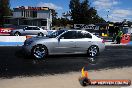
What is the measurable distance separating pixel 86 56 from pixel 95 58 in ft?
1.81

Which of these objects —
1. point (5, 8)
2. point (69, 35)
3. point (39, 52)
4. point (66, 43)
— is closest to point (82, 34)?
point (69, 35)

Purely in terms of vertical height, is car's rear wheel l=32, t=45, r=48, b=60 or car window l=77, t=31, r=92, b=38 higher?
car window l=77, t=31, r=92, b=38

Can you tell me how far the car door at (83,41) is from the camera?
50.1ft

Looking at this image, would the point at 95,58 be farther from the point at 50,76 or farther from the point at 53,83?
the point at 53,83

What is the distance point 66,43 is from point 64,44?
0.13 m

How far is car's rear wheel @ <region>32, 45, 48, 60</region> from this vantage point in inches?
557

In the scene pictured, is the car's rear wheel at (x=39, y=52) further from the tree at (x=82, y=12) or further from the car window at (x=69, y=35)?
the tree at (x=82, y=12)

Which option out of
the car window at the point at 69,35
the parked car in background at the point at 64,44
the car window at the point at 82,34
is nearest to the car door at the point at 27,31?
the parked car in background at the point at 64,44

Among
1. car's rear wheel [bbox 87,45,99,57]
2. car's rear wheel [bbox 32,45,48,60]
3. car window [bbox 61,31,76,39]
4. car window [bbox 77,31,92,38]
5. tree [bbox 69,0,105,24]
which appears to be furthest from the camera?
tree [bbox 69,0,105,24]

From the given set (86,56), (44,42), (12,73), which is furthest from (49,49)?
(12,73)

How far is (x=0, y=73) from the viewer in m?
10.6

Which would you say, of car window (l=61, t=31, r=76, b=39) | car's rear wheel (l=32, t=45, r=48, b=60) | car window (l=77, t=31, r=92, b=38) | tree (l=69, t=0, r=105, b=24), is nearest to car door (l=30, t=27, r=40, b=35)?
car window (l=77, t=31, r=92, b=38)

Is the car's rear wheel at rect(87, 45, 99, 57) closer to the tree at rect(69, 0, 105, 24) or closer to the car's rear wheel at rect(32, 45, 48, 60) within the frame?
the car's rear wheel at rect(32, 45, 48, 60)

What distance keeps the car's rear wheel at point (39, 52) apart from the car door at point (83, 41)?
1.87 m
